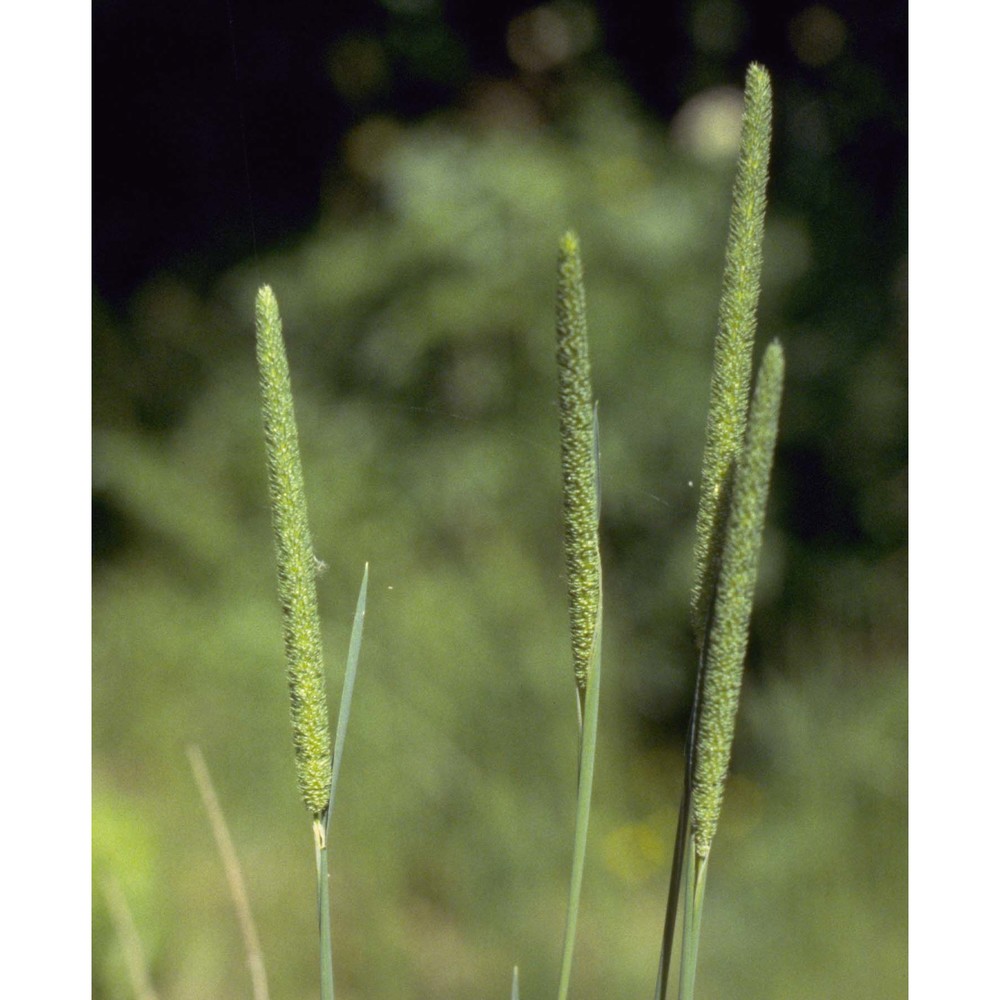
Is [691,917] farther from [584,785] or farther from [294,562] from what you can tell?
[294,562]

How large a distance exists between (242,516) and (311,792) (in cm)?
164

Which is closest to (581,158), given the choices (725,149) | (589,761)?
(725,149)

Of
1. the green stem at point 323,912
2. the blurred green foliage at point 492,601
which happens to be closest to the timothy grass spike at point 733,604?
the green stem at point 323,912

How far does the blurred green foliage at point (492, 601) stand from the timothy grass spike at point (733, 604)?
41.3 inches

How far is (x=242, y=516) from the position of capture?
197cm

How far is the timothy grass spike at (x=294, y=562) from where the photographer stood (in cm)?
35

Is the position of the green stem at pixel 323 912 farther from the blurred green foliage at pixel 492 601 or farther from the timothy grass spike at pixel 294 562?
the blurred green foliage at pixel 492 601

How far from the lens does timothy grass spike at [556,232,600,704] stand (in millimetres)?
317

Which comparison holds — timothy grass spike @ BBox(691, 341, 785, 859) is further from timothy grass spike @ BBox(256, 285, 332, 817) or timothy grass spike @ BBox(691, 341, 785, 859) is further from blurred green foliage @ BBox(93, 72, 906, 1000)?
blurred green foliage @ BBox(93, 72, 906, 1000)

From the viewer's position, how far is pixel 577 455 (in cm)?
34

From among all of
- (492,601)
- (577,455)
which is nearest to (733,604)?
(577,455)

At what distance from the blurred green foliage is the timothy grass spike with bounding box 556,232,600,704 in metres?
1.07
